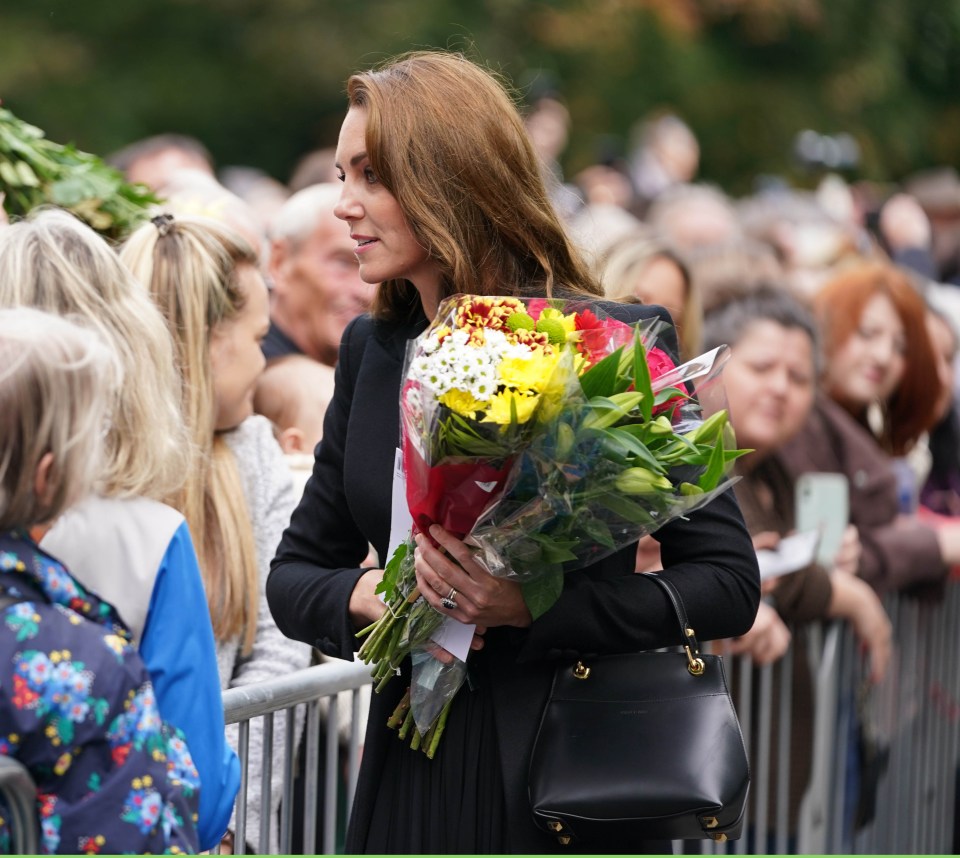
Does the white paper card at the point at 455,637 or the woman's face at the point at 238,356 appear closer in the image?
the white paper card at the point at 455,637

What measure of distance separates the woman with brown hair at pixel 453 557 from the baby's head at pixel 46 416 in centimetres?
56

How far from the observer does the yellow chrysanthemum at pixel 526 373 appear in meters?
2.38

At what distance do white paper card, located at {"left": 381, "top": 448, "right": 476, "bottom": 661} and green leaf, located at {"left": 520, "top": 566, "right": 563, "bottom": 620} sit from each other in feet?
0.46

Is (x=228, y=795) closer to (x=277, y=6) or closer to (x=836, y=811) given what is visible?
(x=836, y=811)

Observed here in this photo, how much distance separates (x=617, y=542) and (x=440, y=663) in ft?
1.22

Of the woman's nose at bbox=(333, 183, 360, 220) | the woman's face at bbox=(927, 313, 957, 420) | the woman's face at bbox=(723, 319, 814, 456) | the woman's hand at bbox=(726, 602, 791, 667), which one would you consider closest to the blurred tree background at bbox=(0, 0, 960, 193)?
the woman's face at bbox=(927, 313, 957, 420)

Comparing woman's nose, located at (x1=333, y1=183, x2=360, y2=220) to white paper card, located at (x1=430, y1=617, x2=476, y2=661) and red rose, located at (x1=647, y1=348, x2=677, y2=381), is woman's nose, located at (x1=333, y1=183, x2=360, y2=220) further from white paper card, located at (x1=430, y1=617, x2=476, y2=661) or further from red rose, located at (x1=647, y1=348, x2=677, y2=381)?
white paper card, located at (x1=430, y1=617, x2=476, y2=661)

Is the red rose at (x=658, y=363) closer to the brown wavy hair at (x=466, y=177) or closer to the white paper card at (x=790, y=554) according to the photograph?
the brown wavy hair at (x=466, y=177)

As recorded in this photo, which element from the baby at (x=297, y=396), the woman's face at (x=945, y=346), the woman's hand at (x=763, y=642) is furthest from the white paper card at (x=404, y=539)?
the woman's face at (x=945, y=346)

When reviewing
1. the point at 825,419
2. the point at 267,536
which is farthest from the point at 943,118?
the point at 267,536

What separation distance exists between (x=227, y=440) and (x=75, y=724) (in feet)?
5.85

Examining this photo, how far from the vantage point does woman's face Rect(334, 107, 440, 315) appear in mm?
2861

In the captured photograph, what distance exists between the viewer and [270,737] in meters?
3.42

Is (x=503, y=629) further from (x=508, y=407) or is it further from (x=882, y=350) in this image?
(x=882, y=350)
